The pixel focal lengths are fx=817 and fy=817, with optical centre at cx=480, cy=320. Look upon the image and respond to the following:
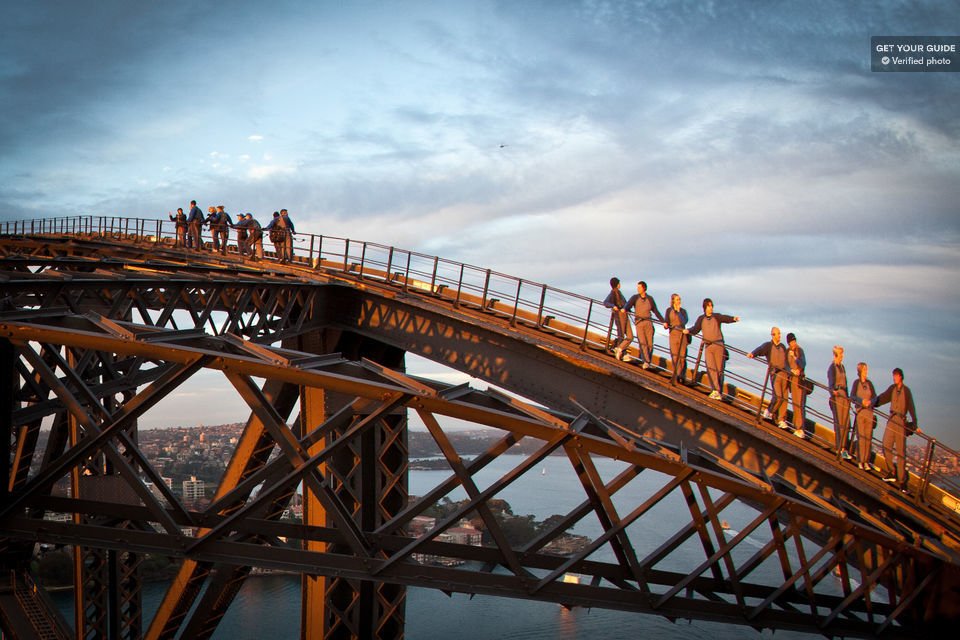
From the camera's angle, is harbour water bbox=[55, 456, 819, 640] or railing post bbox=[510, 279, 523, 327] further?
harbour water bbox=[55, 456, 819, 640]

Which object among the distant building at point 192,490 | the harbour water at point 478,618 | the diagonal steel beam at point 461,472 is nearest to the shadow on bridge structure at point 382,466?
the diagonal steel beam at point 461,472

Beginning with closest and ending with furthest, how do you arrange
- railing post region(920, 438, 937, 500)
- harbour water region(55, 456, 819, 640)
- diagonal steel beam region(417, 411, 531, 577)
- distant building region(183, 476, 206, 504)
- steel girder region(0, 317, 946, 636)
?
steel girder region(0, 317, 946, 636) < diagonal steel beam region(417, 411, 531, 577) < railing post region(920, 438, 937, 500) < harbour water region(55, 456, 819, 640) < distant building region(183, 476, 206, 504)

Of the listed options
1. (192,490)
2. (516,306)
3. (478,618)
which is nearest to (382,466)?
(516,306)

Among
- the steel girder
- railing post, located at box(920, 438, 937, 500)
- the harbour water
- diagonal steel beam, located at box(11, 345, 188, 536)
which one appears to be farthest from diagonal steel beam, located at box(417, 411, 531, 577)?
the harbour water

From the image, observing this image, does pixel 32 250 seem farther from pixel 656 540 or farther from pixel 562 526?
pixel 656 540

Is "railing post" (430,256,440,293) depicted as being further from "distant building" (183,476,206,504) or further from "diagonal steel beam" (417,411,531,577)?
"distant building" (183,476,206,504)

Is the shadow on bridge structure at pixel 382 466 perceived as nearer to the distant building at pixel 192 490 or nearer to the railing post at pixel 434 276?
the railing post at pixel 434 276

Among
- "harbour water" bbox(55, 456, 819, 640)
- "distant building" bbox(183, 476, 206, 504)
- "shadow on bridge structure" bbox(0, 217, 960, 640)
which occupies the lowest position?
"harbour water" bbox(55, 456, 819, 640)

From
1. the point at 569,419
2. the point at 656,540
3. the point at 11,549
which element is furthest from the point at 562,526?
the point at 656,540

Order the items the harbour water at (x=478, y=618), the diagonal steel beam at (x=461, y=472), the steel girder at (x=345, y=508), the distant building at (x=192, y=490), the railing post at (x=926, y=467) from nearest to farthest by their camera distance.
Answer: the steel girder at (x=345, y=508)
the diagonal steel beam at (x=461, y=472)
the railing post at (x=926, y=467)
the harbour water at (x=478, y=618)
the distant building at (x=192, y=490)
